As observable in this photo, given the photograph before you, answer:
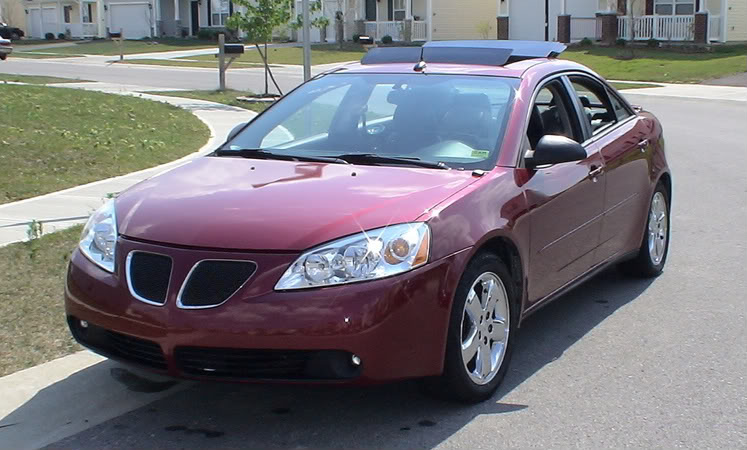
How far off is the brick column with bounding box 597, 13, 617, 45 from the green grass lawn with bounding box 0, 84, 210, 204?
88.1 feet

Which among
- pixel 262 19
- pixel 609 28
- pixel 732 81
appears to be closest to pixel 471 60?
pixel 262 19

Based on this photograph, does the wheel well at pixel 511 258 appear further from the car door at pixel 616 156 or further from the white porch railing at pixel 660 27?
the white porch railing at pixel 660 27

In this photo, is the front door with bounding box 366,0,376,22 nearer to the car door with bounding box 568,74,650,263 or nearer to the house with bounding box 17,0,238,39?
the house with bounding box 17,0,238,39

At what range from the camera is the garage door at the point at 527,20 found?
45812 millimetres

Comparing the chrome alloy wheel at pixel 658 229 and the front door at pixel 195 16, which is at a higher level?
the front door at pixel 195 16

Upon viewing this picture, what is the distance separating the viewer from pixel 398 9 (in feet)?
171

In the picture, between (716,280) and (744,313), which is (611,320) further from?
(716,280)

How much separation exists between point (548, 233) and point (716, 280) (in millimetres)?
2387

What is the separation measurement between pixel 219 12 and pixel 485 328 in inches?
2369

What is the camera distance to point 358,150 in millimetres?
5578

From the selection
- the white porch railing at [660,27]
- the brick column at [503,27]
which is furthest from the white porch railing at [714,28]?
the brick column at [503,27]

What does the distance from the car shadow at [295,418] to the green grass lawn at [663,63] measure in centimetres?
2736

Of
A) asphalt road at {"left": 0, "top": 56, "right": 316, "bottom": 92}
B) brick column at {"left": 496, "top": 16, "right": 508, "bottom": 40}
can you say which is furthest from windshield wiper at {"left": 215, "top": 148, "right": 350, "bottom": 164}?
brick column at {"left": 496, "top": 16, "right": 508, "bottom": 40}

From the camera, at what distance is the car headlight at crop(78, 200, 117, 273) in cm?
468
